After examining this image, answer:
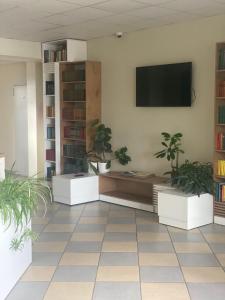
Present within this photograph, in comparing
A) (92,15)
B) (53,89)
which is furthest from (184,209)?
(53,89)

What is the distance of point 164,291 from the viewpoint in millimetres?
3555

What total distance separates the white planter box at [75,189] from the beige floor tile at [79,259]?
2.24 m

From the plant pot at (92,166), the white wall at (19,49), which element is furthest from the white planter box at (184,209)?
the white wall at (19,49)

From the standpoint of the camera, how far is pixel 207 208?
5.50 m

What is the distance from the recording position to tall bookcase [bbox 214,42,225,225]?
5324 mm

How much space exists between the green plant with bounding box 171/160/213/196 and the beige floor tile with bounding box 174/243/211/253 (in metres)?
0.82

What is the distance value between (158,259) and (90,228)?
4.45 ft

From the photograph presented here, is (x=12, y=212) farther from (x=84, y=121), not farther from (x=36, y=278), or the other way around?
(x=84, y=121)

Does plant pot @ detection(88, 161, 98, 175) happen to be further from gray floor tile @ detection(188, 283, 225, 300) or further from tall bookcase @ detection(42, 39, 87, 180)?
gray floor tile @ detection(188, 283, 225, 300)

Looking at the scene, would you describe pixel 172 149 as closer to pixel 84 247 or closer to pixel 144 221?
pixel 144 221

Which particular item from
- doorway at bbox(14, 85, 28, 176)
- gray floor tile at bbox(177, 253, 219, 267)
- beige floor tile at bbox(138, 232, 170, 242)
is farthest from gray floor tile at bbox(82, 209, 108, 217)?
doorway at bbox(14, 85, 28, 176)

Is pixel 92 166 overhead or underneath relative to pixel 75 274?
overhead

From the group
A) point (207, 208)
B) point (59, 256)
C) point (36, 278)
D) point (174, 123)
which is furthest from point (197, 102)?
point (36, 278)

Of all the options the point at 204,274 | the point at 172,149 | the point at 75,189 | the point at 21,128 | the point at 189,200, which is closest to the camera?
the point at 204,274
